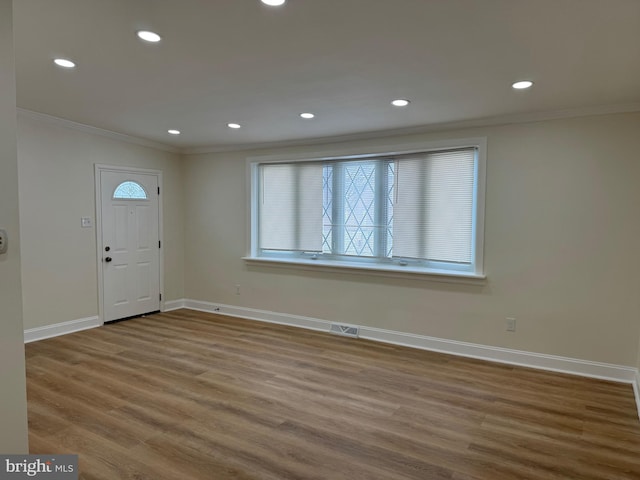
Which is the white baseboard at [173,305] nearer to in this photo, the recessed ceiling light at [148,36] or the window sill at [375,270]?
the window sill at [375,270]

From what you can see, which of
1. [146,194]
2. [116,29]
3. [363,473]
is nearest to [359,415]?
[363,473]

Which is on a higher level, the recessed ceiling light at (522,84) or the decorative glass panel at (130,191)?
the recessed ceiling light at (522,84)

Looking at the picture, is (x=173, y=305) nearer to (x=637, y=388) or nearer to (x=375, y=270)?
(x=375, y=270)

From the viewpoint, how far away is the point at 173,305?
6.18 metres

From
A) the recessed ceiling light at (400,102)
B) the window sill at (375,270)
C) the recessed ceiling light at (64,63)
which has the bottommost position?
the window sill at (375,270)

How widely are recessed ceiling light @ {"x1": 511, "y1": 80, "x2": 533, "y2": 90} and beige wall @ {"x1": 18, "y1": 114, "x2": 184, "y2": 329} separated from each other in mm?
4773

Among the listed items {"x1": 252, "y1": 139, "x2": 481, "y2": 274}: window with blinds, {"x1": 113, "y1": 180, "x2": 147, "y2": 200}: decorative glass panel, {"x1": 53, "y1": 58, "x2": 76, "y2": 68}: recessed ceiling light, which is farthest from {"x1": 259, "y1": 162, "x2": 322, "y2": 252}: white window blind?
{"x1": 53, "y1": 58, "x2": 76, "y2": 68}: recessed ceiling light

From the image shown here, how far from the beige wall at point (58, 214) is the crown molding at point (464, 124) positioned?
66.6 inches

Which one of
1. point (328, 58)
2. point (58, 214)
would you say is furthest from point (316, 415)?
point (58, 214)

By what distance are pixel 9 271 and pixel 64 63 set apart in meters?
1.79

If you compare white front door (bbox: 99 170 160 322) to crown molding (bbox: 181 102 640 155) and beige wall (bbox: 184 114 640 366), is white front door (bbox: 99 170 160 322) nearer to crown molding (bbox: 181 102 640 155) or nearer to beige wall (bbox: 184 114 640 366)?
crown molding (bbox: 181 102 640 155)

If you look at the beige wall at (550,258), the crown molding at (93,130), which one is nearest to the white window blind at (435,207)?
the beige wall at (550,258)

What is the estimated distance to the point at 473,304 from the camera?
13.8 ft

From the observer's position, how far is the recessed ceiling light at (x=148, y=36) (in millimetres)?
2279
